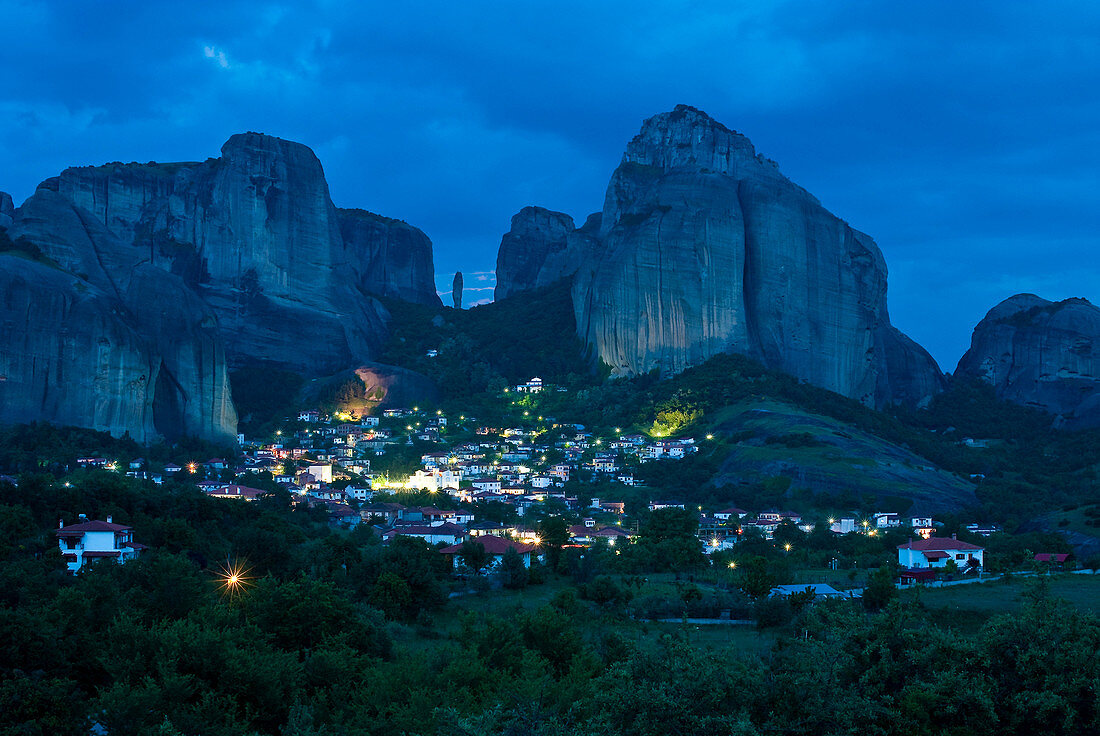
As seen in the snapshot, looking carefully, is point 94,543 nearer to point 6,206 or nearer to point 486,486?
point 486,486

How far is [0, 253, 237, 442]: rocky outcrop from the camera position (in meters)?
98.9

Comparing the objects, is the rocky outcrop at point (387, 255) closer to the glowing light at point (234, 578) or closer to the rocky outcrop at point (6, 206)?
the rocky outcrop at point (6, 206)

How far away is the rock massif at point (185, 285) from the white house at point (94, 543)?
56093 mm

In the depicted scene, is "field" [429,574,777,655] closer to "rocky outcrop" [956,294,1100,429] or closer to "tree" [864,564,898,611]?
"tree" [864,564,898,611]

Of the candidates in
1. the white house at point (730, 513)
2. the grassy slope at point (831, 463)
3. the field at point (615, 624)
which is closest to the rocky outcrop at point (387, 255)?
the grassy slope at point (831, 463)

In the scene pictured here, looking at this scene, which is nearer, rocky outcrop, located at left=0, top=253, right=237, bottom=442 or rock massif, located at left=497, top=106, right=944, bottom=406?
rocky outcrop, located at left=0, top=253, right=237, bottom=442

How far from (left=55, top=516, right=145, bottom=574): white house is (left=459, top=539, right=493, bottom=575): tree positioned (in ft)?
53.1

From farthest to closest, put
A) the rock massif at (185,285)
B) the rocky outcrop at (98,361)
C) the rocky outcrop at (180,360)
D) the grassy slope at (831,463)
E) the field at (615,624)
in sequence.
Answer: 1. the rocky outcrop at (180,360)
2. the rock massif at (185,285)
3. the rocky outcrop at (98,361)
4. the grassy slope at (831,463)
5. the field at (615,624)

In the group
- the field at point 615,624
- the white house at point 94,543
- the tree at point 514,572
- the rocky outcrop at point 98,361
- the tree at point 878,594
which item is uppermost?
the rocky outcrop at point 98,361

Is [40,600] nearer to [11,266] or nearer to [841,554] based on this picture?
[841,554]

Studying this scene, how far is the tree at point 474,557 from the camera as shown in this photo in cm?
5716

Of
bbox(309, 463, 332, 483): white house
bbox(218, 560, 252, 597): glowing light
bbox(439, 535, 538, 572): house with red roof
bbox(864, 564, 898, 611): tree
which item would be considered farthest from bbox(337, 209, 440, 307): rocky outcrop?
bbox(864, 564, 898, 611): tree

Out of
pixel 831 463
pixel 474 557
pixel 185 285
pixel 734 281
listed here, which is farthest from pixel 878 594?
pixel 185 285

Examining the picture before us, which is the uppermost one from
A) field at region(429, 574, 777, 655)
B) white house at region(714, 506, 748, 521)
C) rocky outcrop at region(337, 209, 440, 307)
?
rocky outcrop at region(337, 209, 440, 307)
